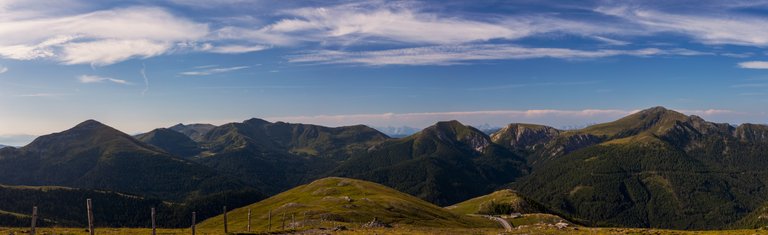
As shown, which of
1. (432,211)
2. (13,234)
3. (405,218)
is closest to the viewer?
(13,234)

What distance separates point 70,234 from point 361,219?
264 ft

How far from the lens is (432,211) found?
156625 millimetres

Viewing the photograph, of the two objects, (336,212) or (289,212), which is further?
(289,212)

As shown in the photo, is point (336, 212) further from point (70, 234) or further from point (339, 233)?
point (70, 234)

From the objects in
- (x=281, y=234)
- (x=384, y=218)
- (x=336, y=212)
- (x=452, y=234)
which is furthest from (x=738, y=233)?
(x=336, y=212)

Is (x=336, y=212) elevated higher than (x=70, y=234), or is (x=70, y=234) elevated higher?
(x=70, y=234)

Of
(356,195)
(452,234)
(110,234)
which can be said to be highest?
(110,234)

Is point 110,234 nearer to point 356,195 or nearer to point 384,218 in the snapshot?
point 384,218

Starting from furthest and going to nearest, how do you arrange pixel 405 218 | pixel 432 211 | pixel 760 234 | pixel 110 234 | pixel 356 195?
pixel 356 195 < pixel 432 211 < pixel 405 218 < pixel 760 234 < pixel 110 234

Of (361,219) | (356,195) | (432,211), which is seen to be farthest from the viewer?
(356,195)

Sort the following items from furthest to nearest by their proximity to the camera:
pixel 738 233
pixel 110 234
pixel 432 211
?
1. pixel 432 211
2. pixel 738 233
3. pixel 110 234

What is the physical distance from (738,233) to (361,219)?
267 feet

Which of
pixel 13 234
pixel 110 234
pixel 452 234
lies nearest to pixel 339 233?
pixel 452 234

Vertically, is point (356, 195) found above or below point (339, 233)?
below
